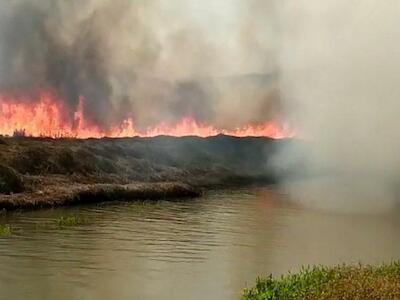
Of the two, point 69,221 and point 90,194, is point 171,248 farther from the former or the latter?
point 90,194

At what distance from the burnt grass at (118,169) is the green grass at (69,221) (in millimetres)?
7060

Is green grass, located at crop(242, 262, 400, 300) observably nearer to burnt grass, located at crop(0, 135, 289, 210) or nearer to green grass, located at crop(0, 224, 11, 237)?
green grass, located at crop(0, 224, 11, 237)

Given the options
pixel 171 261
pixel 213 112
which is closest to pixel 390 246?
pixel 171 261

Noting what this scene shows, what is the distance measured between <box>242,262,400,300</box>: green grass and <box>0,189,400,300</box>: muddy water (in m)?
3.03

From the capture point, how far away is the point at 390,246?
4312 centimetres

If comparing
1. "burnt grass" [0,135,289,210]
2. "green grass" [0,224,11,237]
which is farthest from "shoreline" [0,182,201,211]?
"green grass" [0,224,11,237]

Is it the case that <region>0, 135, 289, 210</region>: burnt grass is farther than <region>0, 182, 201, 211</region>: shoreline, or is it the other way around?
<region>0, 135, 289, 210</region>: burnt grass

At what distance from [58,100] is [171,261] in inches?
2855

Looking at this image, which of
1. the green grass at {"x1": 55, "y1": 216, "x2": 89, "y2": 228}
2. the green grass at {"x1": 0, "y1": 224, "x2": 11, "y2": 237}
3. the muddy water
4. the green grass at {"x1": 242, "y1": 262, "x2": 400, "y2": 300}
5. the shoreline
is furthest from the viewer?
the shoreline

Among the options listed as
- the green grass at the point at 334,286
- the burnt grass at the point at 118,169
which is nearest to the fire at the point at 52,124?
the burnt grass at the point at 118,169

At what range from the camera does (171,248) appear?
1551 inches

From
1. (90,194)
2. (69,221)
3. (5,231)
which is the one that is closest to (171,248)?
(5,231)

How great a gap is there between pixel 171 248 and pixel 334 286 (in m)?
16.0

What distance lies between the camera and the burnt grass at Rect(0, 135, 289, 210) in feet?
201
